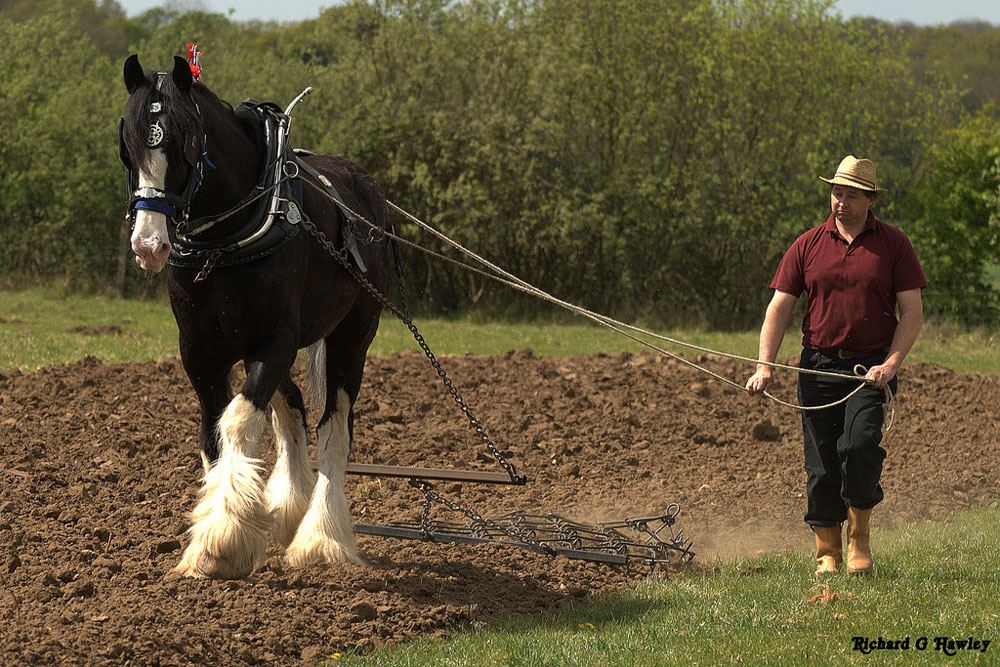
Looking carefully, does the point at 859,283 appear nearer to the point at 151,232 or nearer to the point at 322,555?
the point at 322,555

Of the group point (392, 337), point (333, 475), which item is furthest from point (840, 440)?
point (392, 337)

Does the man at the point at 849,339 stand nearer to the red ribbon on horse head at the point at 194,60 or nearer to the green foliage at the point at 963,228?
the red ribbon on horse head at the point at 194,60

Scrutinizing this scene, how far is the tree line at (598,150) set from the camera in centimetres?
2206

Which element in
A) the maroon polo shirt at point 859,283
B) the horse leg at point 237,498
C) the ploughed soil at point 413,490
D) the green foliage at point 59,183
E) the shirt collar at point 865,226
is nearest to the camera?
the ploughed soil at point 413,490

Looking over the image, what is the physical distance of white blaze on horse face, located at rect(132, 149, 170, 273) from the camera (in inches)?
168

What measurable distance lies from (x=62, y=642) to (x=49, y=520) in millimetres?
2144

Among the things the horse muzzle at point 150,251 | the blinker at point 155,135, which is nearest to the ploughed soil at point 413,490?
the horse muzzle at point 150,251

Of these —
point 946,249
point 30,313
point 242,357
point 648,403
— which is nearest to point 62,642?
point 242,357

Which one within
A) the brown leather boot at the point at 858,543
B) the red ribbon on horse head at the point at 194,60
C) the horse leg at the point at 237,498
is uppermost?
the red ribbon on horse head at the point at 194,60

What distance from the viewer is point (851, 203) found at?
5.55 metres

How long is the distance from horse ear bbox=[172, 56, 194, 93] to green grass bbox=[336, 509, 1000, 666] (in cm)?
242

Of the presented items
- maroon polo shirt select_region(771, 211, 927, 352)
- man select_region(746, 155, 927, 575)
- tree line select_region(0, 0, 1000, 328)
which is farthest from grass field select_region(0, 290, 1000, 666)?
tree line select_region(0, 0, 1000, 328)

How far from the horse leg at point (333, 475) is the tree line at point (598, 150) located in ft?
49.6

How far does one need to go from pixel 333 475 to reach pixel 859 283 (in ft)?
9.28
